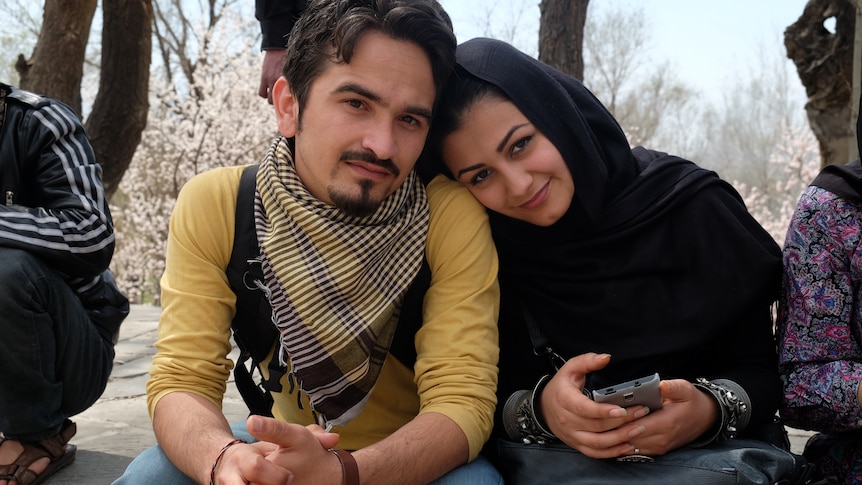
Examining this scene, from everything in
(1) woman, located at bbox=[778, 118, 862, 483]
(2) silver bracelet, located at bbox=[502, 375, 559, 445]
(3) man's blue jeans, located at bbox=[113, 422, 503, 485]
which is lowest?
(3) man's blue jeans, located at bbox=[113, 422, 503, 485]

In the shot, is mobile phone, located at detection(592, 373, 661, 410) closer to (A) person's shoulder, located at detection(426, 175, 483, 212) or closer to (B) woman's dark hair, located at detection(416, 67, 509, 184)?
(A) person's shoulder, located at detection(426, 175, 483, 212)

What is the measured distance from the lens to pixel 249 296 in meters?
1.93

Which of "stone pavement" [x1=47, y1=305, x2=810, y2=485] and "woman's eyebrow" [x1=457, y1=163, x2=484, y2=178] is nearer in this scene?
"woman's eyebrow" [x1=457, y1=163, x2=484, y2=178]

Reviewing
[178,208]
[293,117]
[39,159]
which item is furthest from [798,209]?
[39,159]

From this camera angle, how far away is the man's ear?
202cm

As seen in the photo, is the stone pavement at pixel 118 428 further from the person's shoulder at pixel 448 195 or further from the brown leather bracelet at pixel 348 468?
the person's shoulder at pixel 448 195

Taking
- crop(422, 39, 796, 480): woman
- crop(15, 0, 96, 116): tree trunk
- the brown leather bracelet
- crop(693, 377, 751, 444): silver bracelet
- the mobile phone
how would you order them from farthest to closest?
crop(15, 0, 96, 116): tree trunk
crop(422, 39, 796, 480): woman
crop(693, 377, 751, 444): silver bracelet
the mobile phone
the brown leather bracelet

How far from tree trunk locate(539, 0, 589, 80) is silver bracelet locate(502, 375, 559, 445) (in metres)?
4.06

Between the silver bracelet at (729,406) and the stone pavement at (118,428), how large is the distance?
4.94 ft

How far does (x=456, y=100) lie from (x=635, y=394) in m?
0.82

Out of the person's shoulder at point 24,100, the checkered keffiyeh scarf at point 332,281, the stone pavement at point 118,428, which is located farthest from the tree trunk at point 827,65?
the person's shoulder at point 24,100

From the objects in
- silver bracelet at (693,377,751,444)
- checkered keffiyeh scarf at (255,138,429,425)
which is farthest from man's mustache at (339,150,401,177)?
silver bracelet at (693,377,751,444)

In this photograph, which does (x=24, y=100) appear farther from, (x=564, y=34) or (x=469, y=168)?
(x=564, y=34)

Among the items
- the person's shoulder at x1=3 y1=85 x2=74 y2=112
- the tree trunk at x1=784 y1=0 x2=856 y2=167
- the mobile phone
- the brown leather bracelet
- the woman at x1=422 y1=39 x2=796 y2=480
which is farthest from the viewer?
the tree trunk at x1=784 y1=0 x2=856 y2=167
